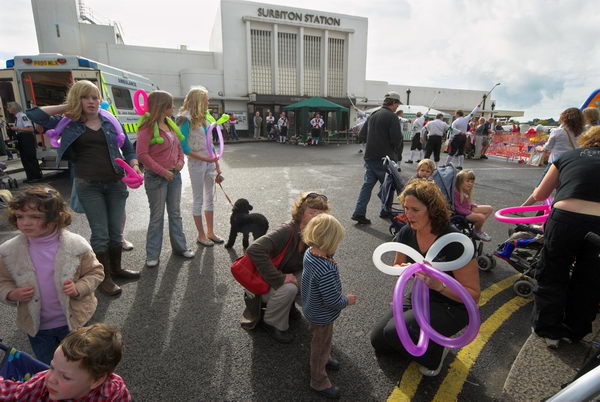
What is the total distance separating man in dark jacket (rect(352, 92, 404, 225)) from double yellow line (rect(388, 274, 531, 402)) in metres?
2.88

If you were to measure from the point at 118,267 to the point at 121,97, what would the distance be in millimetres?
9565

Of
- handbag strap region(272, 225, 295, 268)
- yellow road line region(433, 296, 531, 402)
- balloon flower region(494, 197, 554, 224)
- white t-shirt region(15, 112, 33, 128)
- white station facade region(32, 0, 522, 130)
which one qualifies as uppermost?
white station facade region(32, 0, 522, 130)

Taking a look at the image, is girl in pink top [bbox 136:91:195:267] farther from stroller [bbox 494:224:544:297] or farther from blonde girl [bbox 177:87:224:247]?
stroller [bbox 494:224:544:297]

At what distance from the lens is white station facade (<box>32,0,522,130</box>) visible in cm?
2811

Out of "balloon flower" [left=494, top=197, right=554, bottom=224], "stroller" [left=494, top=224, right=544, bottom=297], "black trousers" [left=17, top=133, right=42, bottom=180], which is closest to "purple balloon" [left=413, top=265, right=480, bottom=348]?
"balloon flower" [left=494, top=197, right=554, bottom=224]

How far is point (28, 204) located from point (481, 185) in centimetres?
1004

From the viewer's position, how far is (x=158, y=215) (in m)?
3.95

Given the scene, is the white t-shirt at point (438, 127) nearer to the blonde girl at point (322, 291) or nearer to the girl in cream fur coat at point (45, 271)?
the blonde girl at point (322, 291)

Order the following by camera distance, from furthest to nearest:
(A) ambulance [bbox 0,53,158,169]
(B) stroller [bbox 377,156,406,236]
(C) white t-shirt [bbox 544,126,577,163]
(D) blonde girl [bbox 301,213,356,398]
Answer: (A) ambulance [bbox 0,53,158,169], (B) stroller [bbox 377,156,406,236], (C) white t-shirt [bbox 544,126,577,163], (D) blonde girl [bbox 301,213,356,398]

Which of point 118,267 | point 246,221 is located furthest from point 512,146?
point 118,267

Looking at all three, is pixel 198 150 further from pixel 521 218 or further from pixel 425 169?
pixel 521 218

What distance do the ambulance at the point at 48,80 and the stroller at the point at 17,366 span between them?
310 inches

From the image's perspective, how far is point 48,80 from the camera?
10.2m

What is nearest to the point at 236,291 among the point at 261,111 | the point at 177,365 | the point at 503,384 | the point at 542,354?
the point at 177,365
